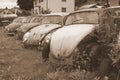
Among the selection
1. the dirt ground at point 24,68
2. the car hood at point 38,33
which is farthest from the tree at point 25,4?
the dirt ground at point 24,68

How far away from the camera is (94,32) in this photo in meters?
7.10

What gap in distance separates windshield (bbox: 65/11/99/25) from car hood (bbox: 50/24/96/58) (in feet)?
1.85

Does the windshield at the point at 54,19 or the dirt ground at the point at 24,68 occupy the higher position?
the windshield at the point at 54,19

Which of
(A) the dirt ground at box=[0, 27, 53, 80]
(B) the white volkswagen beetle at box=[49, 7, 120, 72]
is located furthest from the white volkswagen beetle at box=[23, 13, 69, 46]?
(B) the white volkswagen beetle at box=[49, 7, 120, 72]

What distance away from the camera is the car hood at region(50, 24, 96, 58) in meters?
7.10

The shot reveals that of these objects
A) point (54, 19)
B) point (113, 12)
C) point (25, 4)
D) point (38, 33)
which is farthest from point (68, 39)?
point (25, 4)

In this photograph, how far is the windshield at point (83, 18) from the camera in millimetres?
8250

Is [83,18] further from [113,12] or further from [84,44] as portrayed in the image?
[84,44]

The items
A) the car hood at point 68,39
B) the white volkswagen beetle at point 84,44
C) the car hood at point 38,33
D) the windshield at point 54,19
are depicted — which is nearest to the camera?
the white volkswagen beetle at point 84,44

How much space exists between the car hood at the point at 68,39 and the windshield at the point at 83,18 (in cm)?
56

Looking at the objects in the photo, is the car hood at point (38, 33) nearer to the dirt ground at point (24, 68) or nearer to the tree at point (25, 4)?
the dirt ground at point (24, 68)

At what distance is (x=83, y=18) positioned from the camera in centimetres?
871

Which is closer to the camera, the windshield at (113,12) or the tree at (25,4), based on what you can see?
the windshield at (113,12)

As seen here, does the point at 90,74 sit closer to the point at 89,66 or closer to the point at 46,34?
the point at 89,66
